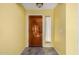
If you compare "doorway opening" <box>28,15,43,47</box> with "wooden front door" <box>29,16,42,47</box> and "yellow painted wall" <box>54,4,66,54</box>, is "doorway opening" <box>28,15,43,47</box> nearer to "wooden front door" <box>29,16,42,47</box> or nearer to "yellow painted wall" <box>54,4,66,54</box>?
"wooden front door" <box>29,16,42,47</box>

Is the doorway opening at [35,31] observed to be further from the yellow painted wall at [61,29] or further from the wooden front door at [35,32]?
the yellow painted wall at [61,29]

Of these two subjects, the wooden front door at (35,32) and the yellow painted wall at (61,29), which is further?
the wooden front door at (35,32)

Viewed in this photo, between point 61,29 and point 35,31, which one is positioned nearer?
point 61,29

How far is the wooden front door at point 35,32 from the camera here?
5993 mm

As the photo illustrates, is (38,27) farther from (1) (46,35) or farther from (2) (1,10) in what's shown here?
(2) (1,10)

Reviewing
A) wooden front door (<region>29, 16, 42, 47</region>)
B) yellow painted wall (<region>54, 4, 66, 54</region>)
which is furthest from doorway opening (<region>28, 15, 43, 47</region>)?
yellow painted wall (<region>54, 4, 66, 54</region>)

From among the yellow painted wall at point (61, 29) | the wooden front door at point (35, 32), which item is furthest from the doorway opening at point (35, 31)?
the yellow painted wall at point (61, 29)

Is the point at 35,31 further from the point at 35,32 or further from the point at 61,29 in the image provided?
the point at 61,29

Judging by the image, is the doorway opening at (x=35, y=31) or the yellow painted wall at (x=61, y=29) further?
the doorway opening at (x=35, y=31)

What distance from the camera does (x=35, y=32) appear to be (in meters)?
6.19

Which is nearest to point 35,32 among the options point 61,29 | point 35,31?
point 35,31
